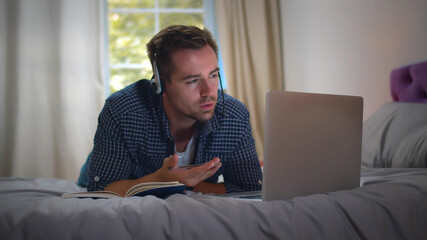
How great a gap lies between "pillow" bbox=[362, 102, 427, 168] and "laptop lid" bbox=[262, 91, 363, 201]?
0.34 meters

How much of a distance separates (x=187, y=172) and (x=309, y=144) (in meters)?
0.37

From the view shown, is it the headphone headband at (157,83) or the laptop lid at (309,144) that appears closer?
the laptop lid at (309,144)

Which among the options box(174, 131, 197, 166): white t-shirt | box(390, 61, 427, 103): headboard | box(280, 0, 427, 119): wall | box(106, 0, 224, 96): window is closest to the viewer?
box(174, 131, 197, 166): white t-shirt

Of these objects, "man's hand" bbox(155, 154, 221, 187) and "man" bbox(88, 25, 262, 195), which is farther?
"man" bbox(88, 25, 262, 195)

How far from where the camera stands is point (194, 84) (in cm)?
136

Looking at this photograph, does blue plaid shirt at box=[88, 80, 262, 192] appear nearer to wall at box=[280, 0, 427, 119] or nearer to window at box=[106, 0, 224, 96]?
wall at box=[280, 0, 427, 119]

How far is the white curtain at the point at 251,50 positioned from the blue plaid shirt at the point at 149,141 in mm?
1867

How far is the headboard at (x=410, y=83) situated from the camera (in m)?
1.56

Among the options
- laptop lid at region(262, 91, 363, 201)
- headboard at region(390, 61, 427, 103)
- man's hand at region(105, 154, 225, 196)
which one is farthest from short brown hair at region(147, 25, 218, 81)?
headboard at region(390, 61, 427, 103)

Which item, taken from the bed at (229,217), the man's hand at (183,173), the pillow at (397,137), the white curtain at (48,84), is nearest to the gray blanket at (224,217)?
the bed at (229,217)

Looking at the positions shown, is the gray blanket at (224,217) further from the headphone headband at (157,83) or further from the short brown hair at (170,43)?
the short brown hair at (170,43)

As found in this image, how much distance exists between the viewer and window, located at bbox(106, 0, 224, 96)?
3.34m

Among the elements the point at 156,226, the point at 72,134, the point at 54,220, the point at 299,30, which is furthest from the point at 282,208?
the point at 72,134

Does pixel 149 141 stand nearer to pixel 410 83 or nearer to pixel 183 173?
pixel 183 173
